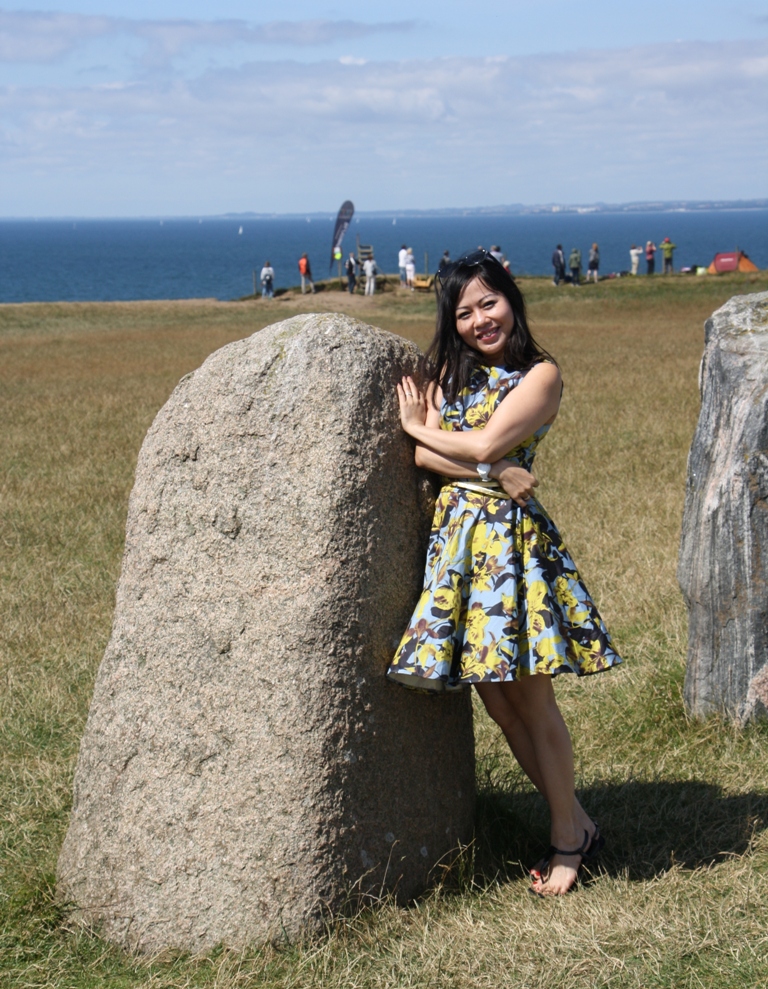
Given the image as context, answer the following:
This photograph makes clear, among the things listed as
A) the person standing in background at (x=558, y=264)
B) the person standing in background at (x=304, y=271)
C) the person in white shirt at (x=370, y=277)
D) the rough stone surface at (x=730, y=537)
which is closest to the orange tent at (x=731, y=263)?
the person standing in background at (x=558, y=264)

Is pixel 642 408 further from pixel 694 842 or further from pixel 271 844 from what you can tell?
pixel 271 844

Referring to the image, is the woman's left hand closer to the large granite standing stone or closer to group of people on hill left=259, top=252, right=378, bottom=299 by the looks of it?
the large granite standing stone

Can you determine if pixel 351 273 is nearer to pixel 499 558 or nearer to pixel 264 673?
pixel 499 558

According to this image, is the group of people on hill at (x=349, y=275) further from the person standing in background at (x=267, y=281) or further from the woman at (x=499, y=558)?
the woman at (x=499, y=558)

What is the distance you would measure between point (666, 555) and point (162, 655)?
4873 mm

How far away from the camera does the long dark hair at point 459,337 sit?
3746 mm

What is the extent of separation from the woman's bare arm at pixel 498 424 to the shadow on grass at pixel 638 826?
4.73 ft

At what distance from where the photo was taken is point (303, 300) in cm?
3803

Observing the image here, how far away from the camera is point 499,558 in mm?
3492

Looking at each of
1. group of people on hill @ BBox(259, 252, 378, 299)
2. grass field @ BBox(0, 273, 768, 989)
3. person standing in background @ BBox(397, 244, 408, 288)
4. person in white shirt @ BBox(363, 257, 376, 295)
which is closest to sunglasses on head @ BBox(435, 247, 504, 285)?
grass field @ BBox(0, 273, 768, 989)

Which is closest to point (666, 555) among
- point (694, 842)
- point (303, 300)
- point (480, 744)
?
point (480, 744)

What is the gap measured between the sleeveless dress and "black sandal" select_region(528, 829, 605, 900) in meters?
0.73

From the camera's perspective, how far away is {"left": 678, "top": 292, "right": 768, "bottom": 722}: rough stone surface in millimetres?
4746

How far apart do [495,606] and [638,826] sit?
1.37 m
